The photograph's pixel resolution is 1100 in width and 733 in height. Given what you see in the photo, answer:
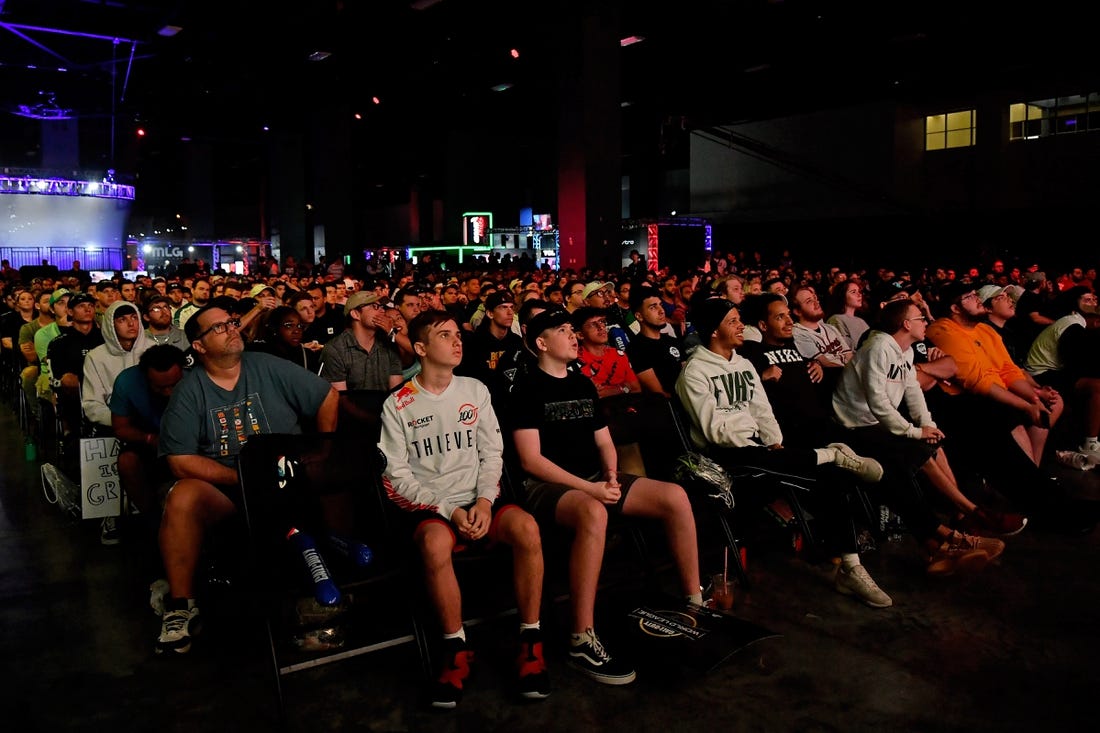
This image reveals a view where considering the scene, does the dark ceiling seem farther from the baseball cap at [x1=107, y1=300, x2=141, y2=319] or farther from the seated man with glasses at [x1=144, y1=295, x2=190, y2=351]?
the baseball cap at [x1=107, y1=300, x2=141, y2=319]

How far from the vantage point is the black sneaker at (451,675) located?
3.10m

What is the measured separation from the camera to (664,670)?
335cm

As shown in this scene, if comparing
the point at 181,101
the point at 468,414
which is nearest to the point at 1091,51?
the point at 468,414

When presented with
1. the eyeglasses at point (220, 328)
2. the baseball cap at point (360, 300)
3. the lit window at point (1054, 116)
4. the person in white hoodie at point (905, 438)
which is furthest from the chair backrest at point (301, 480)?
the lit window at point (1054, 116)

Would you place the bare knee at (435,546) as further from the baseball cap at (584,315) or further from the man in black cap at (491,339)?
the man in black cap at (491,339)

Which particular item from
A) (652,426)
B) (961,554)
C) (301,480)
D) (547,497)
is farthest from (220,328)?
(961,554)

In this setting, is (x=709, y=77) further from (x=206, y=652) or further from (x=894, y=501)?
(x=206, y=652)

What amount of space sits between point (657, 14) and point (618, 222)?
14.4 ft

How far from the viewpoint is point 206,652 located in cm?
360

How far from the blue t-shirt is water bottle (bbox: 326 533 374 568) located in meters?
0.65

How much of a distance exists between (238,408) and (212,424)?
142 millimetres

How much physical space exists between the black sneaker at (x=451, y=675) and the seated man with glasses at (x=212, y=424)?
1.19 m

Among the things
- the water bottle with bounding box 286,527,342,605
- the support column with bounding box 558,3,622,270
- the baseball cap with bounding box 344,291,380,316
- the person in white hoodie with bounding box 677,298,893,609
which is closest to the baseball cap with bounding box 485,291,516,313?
the baseball cap with bounding box 344,291,380,316

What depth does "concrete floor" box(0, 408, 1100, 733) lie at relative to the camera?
3.03 m
